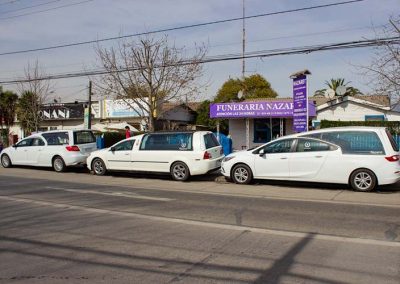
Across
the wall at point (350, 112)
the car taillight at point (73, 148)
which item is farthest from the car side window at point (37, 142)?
the wall at point (350, 112)

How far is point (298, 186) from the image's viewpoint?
45.6 feet

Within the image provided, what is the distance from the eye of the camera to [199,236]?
288 inches

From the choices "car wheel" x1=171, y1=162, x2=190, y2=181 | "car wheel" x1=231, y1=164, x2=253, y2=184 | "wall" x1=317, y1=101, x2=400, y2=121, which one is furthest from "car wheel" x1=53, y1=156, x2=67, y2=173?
"wall" x1=317, y1=101, x2=400, y2=121

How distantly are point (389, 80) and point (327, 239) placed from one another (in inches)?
446

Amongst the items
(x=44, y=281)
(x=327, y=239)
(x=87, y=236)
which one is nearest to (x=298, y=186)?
(x=327, y=239)

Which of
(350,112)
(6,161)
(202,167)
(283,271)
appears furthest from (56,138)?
(350,112)

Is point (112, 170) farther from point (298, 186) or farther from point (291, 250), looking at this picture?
point (291, 250)

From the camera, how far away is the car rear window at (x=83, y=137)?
61.7 ft

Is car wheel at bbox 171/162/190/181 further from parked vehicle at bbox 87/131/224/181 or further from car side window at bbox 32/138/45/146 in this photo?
car side window at bbox 32/138/45/146

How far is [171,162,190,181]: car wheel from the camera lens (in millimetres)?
15219

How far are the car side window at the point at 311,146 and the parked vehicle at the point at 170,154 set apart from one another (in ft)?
10.4

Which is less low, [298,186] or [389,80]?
[389,80]

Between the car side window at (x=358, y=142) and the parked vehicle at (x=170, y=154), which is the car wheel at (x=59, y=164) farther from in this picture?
the car side window at (x=358, y=142)

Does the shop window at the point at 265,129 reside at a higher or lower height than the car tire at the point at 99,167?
higher
